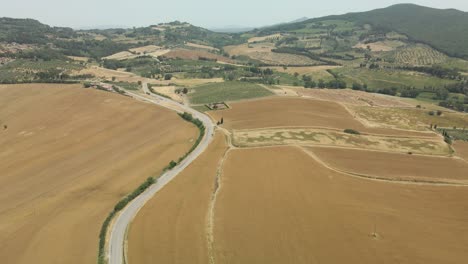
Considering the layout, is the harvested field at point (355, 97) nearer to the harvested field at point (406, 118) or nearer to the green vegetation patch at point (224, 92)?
the harvested field at point (406, 118)

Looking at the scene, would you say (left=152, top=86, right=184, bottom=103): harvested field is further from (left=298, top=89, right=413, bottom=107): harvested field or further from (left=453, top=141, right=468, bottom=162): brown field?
(left=453, top=141, right=468, bottom=162): brown field

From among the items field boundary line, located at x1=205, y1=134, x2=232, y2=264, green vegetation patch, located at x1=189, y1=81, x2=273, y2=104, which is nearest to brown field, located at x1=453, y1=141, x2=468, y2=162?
field boundary line, located at x1=205, y1=134, x2=232, y2=264

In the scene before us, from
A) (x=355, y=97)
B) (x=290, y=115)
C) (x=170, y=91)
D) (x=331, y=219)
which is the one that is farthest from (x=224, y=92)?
(x=331, y=219)

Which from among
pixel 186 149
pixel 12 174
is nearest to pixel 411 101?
pixel 186 149

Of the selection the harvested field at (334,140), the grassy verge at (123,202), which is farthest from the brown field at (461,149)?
the grassy verge at (123,202)

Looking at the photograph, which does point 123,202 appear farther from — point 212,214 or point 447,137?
point 447,137

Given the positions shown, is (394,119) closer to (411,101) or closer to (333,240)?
(411,101)

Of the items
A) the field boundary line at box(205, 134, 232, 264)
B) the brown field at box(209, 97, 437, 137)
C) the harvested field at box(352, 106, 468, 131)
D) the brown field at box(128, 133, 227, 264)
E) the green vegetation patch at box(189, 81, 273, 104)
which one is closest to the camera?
the brown field at box(128, 133, 227, 264)
